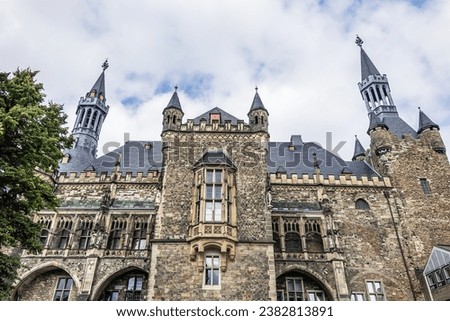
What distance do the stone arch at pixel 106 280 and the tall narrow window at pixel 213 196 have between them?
594cm

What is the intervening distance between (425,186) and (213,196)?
49.7ft

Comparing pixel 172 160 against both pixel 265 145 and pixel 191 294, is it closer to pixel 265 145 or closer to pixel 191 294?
pixel 265 145

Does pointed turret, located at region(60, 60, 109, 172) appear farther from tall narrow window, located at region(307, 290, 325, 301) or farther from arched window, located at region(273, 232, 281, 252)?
tall narrow window, located at region(307, 290, 325, 301)

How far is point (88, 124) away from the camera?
31312 mm

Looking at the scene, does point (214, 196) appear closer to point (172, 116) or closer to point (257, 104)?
point (172, 116)

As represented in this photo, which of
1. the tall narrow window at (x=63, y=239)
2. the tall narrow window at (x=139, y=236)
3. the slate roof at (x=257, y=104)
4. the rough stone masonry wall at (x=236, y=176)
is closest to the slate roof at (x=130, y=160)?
the tall narrow window at (x=139, y=236)

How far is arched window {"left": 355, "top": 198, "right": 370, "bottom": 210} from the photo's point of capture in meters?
21.0

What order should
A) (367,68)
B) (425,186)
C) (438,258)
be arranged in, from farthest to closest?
(367,68)
(425,186)
(438,258)

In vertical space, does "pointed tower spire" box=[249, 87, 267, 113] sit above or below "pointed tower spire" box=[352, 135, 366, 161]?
below

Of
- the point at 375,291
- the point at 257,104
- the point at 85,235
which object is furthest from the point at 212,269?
the point at 375,291

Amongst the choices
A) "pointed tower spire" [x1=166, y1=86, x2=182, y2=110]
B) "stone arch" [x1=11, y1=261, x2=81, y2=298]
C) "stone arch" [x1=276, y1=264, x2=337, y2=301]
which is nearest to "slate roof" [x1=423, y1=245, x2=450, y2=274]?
"stone arch" [x1=276, y1=264, x2=337, y2=301]

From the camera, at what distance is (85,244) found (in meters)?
19.5

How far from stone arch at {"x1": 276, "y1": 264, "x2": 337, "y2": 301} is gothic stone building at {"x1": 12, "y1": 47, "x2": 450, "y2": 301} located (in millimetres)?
58

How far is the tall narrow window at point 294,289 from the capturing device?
1766 centimetres
